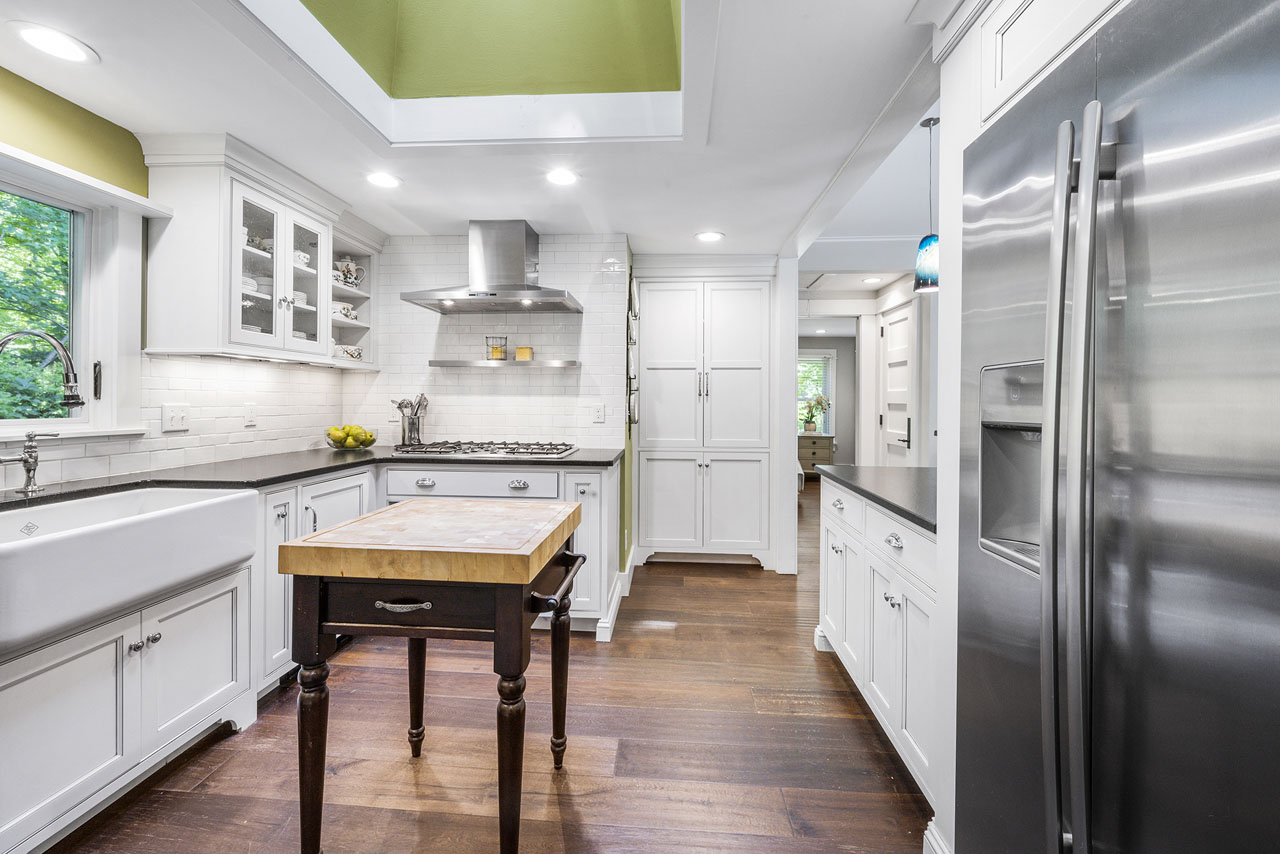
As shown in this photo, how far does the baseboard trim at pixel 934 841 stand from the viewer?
57.6 inches

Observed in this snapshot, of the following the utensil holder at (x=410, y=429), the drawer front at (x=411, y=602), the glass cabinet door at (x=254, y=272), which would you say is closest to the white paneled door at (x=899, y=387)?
the utensil holder at (x=410, y=429)

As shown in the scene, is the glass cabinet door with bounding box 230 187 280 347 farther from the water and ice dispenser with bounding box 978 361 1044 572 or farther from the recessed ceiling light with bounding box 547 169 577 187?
the water and ice dispenser with bounding box 978 361 1044 572

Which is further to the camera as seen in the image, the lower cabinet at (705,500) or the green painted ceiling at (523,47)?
the lower cabinet at (705,500)

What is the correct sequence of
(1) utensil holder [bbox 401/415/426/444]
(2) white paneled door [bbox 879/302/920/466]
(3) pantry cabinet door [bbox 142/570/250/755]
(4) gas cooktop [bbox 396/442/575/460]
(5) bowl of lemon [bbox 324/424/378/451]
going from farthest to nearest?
(2) white paneled door [bbox 879/302/920/466] < (1) utensil holder [bbox 401/415/426/444] < (5) bowl of lemon [bbox 324/424/378/451] < (4) gas cooktop [bbox 396/442/575/460] < (3) pantry cabinet door [bbox 142/570/250/755]

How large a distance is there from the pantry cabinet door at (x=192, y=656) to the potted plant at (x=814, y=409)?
925cm

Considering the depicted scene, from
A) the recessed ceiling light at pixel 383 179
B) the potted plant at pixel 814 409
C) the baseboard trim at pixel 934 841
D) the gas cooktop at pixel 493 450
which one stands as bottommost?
the baseboard trim at pixel 934 841

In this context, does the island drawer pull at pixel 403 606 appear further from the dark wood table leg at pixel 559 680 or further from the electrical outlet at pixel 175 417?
the electrical outlet at pixel 175 417

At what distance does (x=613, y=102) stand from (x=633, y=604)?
2.71 m

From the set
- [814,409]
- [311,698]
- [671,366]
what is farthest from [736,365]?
[814,409]

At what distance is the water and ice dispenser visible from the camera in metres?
1.09

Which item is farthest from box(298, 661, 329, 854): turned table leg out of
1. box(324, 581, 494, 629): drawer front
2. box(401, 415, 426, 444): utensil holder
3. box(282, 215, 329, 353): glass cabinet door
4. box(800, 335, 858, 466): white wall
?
box(800, 335, 858, 466): white wall

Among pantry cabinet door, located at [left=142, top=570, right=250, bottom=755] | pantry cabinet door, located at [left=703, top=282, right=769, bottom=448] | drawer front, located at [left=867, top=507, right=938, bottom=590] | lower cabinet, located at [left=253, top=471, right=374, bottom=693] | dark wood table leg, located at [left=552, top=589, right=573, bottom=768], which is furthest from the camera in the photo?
pantry cabinet door, located at [left=703, top=282, right=769, bottom=448]

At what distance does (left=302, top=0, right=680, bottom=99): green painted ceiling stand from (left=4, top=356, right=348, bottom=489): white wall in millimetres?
1576

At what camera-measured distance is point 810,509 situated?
23.7 feet
